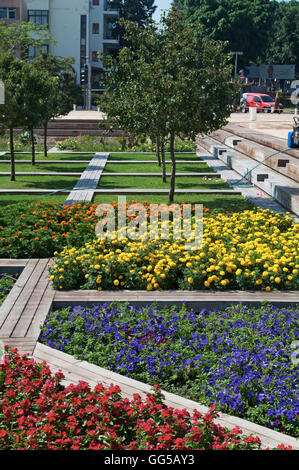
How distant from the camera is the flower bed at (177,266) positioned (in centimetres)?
833

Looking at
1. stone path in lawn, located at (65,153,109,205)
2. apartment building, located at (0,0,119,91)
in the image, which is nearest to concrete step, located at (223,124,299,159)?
stone path in lawn, located at (65,153,109,205)

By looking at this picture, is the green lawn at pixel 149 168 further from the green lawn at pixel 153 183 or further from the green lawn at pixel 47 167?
the green lawn at pixel 153 183

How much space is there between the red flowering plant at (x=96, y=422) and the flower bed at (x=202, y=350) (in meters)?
0.76

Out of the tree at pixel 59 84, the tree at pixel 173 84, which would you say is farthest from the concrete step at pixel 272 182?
the tree at pixel 59 84

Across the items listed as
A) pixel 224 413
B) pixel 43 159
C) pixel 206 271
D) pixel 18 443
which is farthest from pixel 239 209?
pixel 43 159

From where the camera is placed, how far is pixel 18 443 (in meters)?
4.48

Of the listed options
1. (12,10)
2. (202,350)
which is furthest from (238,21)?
(202,350)

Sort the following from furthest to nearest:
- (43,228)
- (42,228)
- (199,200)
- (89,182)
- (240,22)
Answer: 1. (240,22)
2. (89,182)
3. (199,200)
4. (42,228)
5. (43,228)

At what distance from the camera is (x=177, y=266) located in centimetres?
863

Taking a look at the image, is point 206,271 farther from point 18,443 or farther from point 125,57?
point 125,57

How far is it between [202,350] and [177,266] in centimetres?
218

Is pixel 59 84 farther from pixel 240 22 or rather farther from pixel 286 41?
pixel 286 41

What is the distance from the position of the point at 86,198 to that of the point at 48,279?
697cm

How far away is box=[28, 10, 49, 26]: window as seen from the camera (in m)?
63.5
